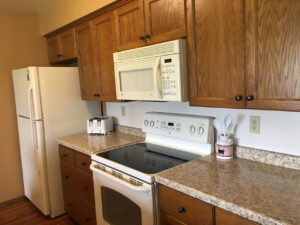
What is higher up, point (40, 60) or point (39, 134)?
point (40, 60)

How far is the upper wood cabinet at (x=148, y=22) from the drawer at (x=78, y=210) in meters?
1.46

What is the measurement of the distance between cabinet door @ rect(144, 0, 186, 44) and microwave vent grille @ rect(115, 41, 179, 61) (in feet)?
0.20

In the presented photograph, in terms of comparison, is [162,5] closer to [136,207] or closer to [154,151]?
[154,151]

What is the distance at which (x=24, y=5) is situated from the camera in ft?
10.1

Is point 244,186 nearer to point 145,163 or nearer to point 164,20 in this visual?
point 145,163

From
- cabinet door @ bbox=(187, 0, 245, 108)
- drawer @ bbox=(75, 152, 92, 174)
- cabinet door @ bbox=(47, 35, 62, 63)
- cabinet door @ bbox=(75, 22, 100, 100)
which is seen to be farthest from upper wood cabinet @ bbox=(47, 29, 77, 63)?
cabinet door @ bbox=(187, 0, 245, 108)

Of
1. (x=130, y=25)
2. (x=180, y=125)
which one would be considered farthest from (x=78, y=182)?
(x=130, y=25)

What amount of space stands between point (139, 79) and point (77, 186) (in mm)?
1251

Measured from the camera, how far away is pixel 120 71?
2.14 meters

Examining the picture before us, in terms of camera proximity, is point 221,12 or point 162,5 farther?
point 162,5

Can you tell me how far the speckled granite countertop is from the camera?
3.61 feet

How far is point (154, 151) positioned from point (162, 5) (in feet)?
3.66

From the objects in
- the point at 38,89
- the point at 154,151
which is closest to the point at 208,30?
the point at 154,151

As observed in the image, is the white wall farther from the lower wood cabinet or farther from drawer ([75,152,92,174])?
drawer ([75,152,92,174])
